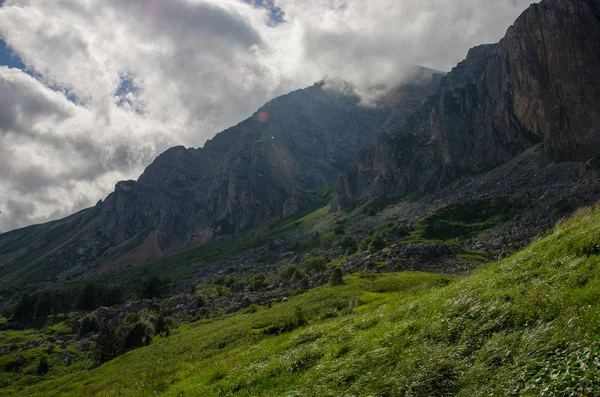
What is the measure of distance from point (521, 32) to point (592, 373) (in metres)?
221

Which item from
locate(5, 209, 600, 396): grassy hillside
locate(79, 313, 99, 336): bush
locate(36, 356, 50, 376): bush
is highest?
locate(5, 209, 600, 396): grassy hillside

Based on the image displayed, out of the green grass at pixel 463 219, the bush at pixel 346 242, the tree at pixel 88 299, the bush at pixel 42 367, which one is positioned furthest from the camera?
the bush at pixel 346 242

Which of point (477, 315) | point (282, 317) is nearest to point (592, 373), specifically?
point (477, 315)

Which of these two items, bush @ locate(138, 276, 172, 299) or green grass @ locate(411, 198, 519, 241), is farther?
bush @ locate(138, 276, 172, 299)

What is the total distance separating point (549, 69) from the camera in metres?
168

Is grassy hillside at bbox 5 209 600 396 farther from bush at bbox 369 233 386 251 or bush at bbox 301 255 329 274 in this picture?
bush at bbox 369 233 386 251

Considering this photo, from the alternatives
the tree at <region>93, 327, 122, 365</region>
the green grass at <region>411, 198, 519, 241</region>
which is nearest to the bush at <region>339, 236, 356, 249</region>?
the green grass at <region>411, 198, 519, 241</region>

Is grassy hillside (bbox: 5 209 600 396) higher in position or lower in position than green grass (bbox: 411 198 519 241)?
higher

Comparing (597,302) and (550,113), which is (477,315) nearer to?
(597,302)

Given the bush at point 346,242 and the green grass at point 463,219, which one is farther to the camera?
the bush at point 346,242

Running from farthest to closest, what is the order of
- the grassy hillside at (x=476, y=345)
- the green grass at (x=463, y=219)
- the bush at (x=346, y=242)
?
the bush at (x=346, y=242), the green grass at (x=463, y=219), the grassy hillside at (x=476, y=345)

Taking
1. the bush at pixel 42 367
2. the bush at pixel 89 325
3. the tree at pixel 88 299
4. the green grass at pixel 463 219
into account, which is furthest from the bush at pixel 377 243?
the tree at pixel 88 299

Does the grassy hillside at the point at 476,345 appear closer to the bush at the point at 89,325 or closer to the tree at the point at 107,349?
the tree at the point at 107,349

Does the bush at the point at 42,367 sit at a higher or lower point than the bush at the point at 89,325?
lower
